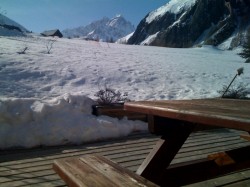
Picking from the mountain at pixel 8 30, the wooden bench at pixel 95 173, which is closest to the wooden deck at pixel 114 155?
the wooden bench at pixel 95 173

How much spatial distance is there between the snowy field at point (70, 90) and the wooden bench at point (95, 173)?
252cm

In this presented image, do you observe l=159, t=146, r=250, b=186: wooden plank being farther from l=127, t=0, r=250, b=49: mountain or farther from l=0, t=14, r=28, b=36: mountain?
l=127, t=0, r=250, b=49: mountain

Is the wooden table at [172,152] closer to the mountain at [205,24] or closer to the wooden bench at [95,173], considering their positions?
the wooden bench at [95,173]

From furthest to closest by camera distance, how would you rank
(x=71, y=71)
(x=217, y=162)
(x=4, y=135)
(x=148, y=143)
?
1. (x=71, y=71)
2. (x=148, y=143)
3. (x=4, y=135)
4. (x=217, y=162)

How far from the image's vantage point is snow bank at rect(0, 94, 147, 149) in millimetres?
4484

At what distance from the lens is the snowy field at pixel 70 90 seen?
464cm

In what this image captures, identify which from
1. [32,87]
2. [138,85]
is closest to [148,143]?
[32,87]

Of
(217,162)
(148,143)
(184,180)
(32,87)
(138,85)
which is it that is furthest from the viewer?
(138,85)

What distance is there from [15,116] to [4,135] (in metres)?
0.36

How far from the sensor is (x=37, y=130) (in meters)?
4.59

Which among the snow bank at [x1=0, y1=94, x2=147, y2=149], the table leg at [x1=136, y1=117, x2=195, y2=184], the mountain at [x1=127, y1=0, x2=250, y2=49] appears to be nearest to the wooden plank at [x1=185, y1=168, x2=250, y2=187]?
the table leg at [x1=136, y1=117, x2=195, y2=184]

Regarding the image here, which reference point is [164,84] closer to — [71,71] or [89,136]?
[71,71]

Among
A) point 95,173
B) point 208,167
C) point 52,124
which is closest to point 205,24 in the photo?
point 52,124

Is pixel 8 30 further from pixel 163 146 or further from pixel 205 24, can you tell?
pixel 205 24
